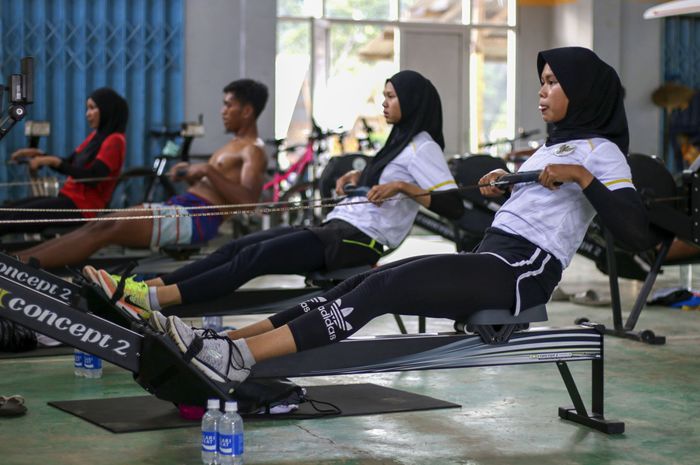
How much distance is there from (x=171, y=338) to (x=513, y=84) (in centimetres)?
1066

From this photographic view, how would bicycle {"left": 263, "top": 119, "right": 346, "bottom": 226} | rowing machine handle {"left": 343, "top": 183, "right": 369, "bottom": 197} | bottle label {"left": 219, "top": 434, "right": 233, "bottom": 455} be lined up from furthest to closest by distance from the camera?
bicycle {"left": 263, "top": 119, "right": 346, "bottom": 226}, rowing machine handle {"left": 343, "top": 183, "right": 369, "bottom": 197}, bottle label {"left": 219, "top": 434, "right": 233, "bottom": 455}

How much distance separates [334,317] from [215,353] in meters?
0.35

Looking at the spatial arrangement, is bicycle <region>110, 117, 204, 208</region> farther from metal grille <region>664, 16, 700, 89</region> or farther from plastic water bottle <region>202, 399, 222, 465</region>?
metal grille <region>664, 16, 700, 89</region>

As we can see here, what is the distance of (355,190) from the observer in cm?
463

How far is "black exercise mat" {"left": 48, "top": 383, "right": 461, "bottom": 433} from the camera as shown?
11.0 ft

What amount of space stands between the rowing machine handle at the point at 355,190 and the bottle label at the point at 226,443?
6.50 ft

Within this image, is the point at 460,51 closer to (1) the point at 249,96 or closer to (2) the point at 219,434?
(1) the point at 249,96

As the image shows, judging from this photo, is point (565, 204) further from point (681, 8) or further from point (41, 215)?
point (41, 215)

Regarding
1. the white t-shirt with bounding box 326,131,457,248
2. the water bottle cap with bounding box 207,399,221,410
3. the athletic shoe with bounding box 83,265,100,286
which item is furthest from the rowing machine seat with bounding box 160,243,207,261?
the water bottle cap with bounding box 207,399,221,410

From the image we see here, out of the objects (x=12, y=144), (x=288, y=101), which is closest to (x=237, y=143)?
(x=12, y=144)

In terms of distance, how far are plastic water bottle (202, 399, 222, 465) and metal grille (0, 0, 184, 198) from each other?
24.6 ft

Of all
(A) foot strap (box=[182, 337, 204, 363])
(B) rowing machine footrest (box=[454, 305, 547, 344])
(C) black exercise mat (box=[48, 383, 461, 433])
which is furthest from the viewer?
(C) black exercise mat (box=[48, 383, 461, 433])

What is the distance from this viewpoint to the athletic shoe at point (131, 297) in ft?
12.4

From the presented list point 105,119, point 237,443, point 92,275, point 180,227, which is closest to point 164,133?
point 105,119
